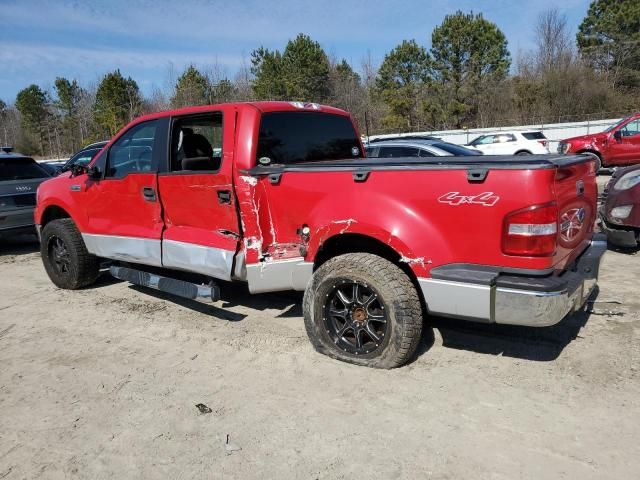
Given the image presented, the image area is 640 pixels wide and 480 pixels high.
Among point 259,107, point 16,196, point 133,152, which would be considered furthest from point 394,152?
point 16,196

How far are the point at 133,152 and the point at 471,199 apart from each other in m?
3.50

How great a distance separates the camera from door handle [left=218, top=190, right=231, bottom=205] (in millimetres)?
4137

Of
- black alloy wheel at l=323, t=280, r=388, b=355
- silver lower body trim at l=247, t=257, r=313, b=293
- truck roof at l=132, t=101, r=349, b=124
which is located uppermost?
truck roof at l=132, t=101, r=349, b=124

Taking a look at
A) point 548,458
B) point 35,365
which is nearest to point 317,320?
point 548,458

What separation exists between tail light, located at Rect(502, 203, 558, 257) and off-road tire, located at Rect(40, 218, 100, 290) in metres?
4.70

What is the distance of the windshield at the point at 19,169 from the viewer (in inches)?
337

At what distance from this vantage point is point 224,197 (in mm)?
4168

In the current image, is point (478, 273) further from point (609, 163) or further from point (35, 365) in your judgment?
point (609, 163)

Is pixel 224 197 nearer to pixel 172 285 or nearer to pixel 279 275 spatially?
pixel 279 275

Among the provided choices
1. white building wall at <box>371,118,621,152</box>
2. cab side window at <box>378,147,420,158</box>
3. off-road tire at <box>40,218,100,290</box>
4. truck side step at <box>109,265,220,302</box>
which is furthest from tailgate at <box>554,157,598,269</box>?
white building wall at <box>371,118,621,152</box>

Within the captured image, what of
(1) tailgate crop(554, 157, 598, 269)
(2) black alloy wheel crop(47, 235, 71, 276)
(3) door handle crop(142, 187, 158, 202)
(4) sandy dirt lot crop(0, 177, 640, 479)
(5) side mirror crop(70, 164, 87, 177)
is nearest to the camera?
(4) sandy dirt lot crop(0, 177, 640, 479)

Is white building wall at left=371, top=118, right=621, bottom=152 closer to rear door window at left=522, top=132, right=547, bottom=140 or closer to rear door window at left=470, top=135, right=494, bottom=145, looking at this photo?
rear door window at left=522, top=132, right=547, bottom=140

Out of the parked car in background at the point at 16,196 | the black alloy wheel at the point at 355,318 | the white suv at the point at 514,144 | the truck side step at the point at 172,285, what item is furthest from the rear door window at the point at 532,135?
the black alloy wheel at the point at 355,318

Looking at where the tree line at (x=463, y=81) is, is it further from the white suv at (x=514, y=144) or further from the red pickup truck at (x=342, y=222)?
the red pickup truck at (x=342, y=222)
